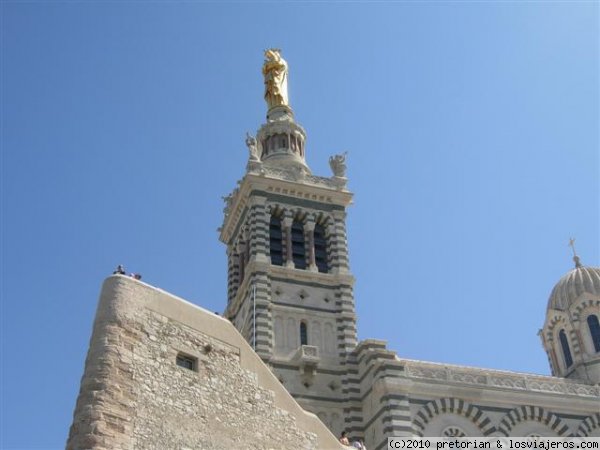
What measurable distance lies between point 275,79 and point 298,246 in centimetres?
1159

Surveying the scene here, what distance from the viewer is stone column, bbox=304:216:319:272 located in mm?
34219

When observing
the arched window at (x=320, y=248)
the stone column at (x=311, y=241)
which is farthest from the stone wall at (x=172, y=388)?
the arched window at (x=320, y=248)

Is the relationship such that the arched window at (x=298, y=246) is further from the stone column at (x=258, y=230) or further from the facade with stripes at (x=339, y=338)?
the stone column at (x=258, y=230)

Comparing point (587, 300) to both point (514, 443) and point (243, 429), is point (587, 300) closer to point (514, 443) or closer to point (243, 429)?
point (514, 443)

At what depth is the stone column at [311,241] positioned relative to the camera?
3422cm

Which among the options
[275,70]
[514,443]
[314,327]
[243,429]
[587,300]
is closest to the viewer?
[243,429]

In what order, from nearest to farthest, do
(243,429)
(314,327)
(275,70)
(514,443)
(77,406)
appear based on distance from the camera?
(77,406) < (243,429) < (514,443) < (314,327) < (275,70)

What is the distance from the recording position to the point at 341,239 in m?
35.4

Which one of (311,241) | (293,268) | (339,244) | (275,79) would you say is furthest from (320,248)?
(275,79)

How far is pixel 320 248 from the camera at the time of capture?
35.5m

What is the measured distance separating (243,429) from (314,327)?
686 inches

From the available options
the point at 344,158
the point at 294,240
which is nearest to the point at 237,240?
the point at 294,240

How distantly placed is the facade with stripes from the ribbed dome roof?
0.06 metres

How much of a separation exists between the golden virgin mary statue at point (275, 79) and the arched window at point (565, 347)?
58.5 feet
